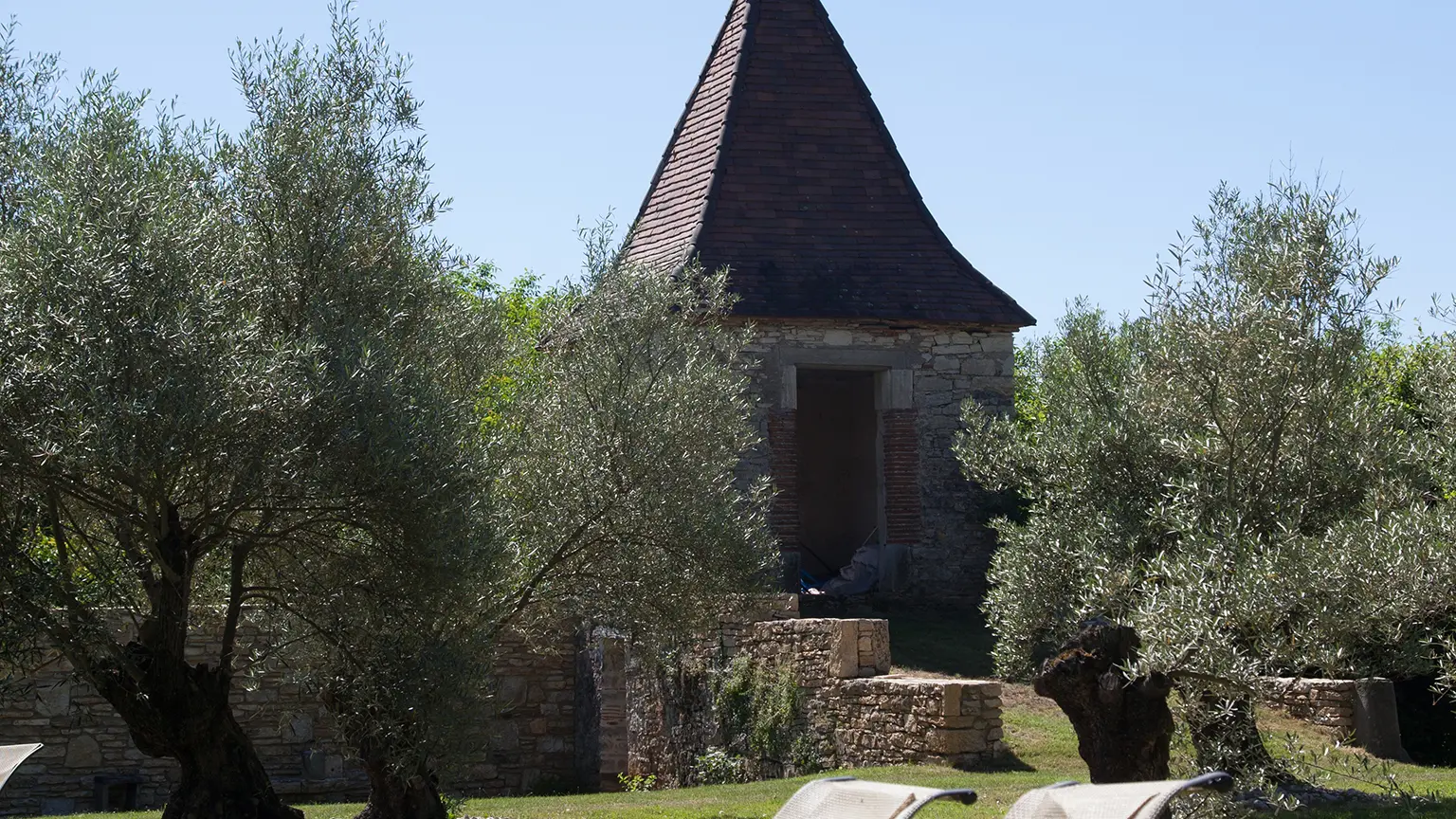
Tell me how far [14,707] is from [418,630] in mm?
8222

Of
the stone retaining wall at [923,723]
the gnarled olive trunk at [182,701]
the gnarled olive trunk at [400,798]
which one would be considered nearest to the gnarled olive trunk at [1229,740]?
the stone retaining wall at [923,723]

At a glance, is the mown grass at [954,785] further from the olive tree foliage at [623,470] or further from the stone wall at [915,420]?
the stone wall at [915,420]

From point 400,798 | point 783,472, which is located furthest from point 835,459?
point 400,798

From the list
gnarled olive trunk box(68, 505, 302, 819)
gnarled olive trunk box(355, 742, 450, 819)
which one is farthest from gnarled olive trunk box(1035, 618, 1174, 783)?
gnarled olive trunk box(68, 505, 302, 819)

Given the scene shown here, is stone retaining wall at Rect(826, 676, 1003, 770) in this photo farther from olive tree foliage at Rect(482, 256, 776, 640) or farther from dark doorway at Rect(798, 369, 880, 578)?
dark doorway at Rect(798, 369, 880, 578)

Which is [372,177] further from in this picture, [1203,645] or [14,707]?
[14,707]

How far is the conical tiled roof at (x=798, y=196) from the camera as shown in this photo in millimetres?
18766

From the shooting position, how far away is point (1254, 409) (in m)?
9.03

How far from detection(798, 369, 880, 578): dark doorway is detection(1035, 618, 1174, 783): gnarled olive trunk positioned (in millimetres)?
13791

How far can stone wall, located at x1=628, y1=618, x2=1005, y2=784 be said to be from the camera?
43.4 feet

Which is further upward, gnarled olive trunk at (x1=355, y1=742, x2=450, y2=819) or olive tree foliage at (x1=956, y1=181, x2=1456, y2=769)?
olive tree foliage at (x1=956, y1=181, x2=1456, y2=769)

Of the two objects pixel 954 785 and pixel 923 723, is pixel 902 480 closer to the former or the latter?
pixel 923 723

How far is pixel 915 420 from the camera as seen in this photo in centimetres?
1877

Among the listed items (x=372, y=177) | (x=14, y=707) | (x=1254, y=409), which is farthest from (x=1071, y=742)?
(x=14, y=707)
